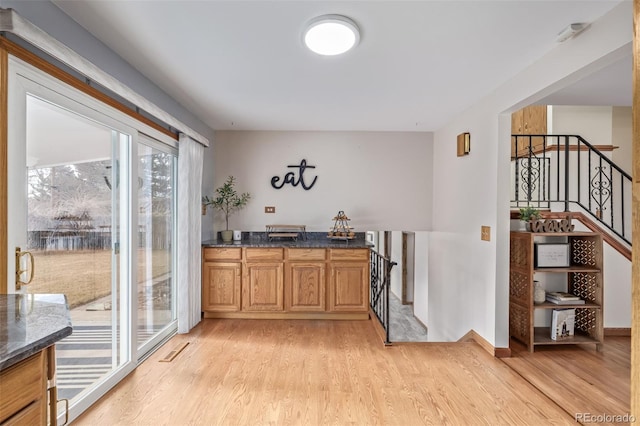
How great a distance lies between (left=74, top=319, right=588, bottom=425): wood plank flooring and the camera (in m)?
1.99

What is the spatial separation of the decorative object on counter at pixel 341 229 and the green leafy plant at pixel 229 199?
123cm

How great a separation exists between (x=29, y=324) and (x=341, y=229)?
3.66m

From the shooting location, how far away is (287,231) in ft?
14.6

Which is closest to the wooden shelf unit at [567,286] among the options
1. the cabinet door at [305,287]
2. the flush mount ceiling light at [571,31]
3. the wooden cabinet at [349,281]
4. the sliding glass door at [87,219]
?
the wooden cabinet at [349,281]

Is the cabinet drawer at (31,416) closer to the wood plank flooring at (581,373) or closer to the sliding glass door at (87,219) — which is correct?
the sliding glass door at (87,219)

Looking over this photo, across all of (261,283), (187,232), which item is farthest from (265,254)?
(187,232)

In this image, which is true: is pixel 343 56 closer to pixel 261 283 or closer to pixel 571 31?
pixel 571 31

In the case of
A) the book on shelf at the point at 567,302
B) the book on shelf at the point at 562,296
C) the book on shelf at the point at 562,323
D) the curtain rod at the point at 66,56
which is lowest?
the book on shelf at the point at 562,323

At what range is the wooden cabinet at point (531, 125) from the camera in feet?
14.8

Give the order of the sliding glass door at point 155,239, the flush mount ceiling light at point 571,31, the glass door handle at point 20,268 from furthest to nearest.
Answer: the sliding glass door at point 155,239 → the flush mount ceiling light at point 571,31 → the glass door handle at point 20,268

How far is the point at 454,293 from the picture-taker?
372 cm

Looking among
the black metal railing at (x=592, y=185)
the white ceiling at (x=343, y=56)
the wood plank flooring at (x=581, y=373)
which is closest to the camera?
the white ceiling at (x=343, y=56)

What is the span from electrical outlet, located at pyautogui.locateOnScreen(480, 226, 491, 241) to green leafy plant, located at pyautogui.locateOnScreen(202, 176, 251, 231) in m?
2.88

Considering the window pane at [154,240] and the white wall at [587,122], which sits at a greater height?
the white wall at [587,122]
